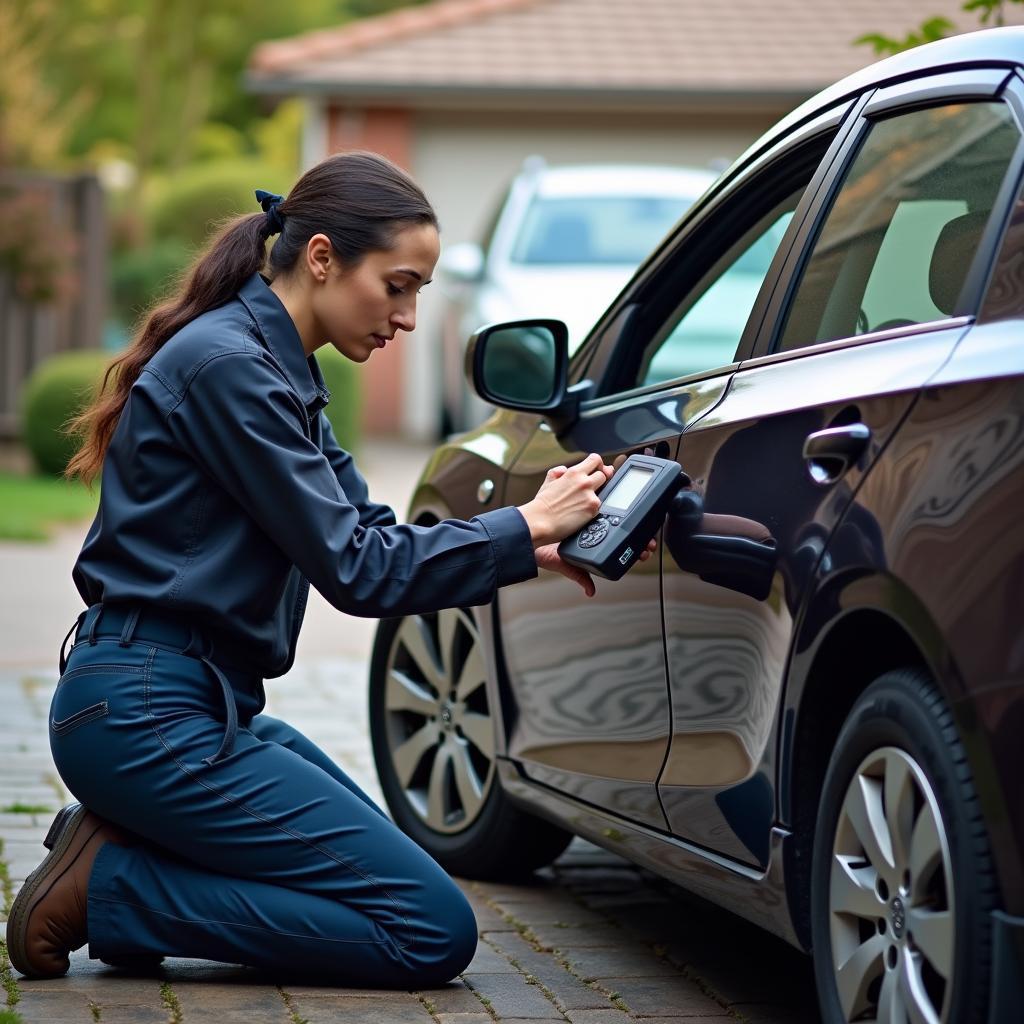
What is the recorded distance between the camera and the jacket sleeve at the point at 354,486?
4098 mm

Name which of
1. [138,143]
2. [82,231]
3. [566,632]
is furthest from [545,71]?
[138,143]

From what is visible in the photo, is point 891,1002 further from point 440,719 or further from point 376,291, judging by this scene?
point 440,719

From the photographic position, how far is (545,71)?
62.9ft

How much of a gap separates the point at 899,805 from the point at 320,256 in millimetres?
1574

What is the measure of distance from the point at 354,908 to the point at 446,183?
636 inches

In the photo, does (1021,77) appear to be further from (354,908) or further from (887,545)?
(354,908)

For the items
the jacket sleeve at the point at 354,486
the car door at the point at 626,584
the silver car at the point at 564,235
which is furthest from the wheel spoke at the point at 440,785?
the silver car at the point at 564,235

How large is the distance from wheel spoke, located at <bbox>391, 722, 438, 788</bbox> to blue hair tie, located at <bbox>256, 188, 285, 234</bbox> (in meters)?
1.38

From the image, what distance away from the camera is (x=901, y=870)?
8.63 ft

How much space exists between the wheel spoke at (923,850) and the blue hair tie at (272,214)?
1785 millimetres

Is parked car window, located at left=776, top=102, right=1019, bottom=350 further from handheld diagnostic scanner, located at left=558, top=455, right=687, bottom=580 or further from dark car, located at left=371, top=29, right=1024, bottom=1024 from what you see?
handheld diagnostic scanner, located at left=558, top=455, right=687, bottom=580

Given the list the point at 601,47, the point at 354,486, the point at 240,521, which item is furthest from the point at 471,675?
the point at 601,47

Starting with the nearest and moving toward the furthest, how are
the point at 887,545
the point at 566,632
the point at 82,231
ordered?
1. the point at 887,545
2. the point at 566,632
3. the point at 82,231

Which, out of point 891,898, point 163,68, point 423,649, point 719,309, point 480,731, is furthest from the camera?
point 163,68
